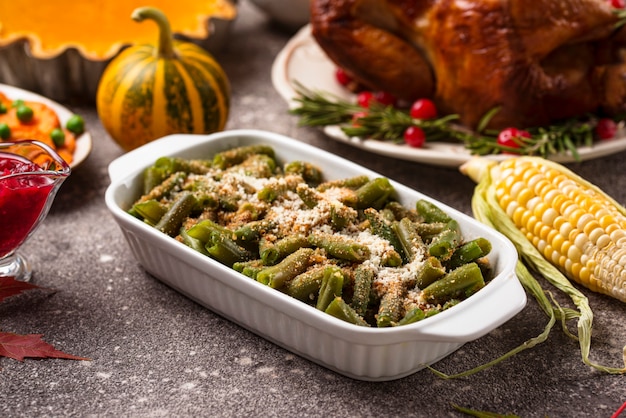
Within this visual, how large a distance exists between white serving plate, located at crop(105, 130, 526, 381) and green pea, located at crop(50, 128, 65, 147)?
0.45 meters

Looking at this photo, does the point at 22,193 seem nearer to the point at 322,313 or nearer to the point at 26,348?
the point at 26,348

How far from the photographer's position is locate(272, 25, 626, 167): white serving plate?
2777 millimetres

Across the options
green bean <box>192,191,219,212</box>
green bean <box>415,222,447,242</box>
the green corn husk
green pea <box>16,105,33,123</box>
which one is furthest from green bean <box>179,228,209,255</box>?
green pea <box>16,105,33,123</box>

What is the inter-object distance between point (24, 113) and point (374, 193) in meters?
1.35

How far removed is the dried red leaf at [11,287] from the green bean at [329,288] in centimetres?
86

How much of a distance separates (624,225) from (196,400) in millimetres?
1208

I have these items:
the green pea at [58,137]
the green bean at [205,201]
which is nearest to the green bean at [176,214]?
the green bean at [205,201]

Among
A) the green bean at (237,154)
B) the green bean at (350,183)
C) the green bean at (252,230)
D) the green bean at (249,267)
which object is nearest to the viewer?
the green bean at (249,267)

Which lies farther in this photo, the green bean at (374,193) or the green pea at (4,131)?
the green pea at (4,131)

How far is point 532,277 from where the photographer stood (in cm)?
225

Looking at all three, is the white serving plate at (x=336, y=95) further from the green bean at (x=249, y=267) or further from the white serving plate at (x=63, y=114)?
the green bean at (x=249, y=267)

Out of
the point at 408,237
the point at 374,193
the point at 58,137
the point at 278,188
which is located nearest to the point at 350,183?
the point at 374,193

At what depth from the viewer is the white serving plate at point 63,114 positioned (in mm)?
2830

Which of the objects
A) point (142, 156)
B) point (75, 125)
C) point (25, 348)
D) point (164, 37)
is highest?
point (164, 37)
